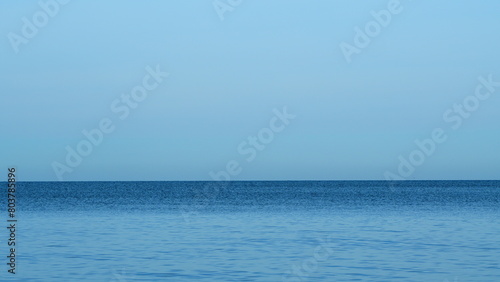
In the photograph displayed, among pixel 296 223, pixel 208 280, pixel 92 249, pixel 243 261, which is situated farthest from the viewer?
pixel 296 223

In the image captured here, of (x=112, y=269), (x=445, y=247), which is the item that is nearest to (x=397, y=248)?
(x=445, y=247)

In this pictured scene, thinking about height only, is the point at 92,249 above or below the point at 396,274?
above

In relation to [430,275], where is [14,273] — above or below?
above

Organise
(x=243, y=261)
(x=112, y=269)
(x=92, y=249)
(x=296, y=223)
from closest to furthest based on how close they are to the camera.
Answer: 1. (x=112, y=269)
2. (x=243, y=261)
3. (x=92, y=249)
4. (x=296, y=223)

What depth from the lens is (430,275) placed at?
23906 millimetres

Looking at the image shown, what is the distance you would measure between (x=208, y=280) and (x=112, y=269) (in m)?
3.58

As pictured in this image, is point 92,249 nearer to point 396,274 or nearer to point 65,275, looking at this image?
point 65,275

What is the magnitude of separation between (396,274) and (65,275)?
958cm

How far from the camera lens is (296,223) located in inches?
1789

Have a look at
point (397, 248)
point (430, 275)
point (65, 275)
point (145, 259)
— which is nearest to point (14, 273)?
point (65, 275)

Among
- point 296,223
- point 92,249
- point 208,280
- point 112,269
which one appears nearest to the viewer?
point 208,280

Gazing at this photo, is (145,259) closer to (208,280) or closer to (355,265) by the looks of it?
(208,280)

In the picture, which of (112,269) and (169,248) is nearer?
(112,269)

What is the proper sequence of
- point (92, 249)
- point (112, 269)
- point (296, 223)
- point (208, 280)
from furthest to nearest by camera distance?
1. point (296, 223)
2. point (92, 249)
3. point (112, 269)
4. point (208, 280)
